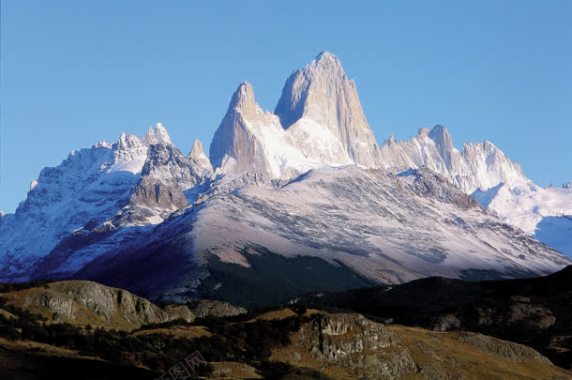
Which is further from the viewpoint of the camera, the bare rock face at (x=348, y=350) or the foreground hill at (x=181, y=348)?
the bare rock face at (x=348, y=350)

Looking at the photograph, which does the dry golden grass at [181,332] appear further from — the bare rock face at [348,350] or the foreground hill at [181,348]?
the bare rock face at [348,350]

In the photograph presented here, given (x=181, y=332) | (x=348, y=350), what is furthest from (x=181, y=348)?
(x=348, y=350)

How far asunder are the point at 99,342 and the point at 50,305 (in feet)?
76.8

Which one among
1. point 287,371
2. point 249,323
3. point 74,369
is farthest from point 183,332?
point 74,369

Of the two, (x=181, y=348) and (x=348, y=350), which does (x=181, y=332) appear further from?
(x=348, y=350)

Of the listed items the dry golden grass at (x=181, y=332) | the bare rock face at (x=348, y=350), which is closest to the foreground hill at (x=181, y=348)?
the dry golden grass at (x=181, y=332)

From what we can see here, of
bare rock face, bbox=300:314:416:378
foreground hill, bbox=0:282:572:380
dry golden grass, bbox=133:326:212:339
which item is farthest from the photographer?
bare rock face, bbox=300:314:416:378

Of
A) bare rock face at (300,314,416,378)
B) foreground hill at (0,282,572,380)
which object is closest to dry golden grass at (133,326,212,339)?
foreground hill at (0,282,572,380)

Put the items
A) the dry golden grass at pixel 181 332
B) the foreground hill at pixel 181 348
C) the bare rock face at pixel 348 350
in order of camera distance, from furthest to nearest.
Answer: the bare rock face at pixel 348 350 → the dry golden grass at pixel 181 332 → the foreground hill at pixel 181 348

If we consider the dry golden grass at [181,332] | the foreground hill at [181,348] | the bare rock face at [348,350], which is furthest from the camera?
the bare rock face at [348,350]

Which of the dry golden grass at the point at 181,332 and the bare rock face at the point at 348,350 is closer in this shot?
the dry golden grass at the point at 181,332

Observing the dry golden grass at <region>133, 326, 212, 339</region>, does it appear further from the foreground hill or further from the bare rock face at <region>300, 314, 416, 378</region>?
the bare rock face at <region>300, 314, 416, 378</region>

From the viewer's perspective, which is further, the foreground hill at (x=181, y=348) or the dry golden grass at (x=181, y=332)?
the dry golden grass at (x=181, y=332)

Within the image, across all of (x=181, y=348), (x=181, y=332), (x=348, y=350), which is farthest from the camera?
(x=348, y=350)
